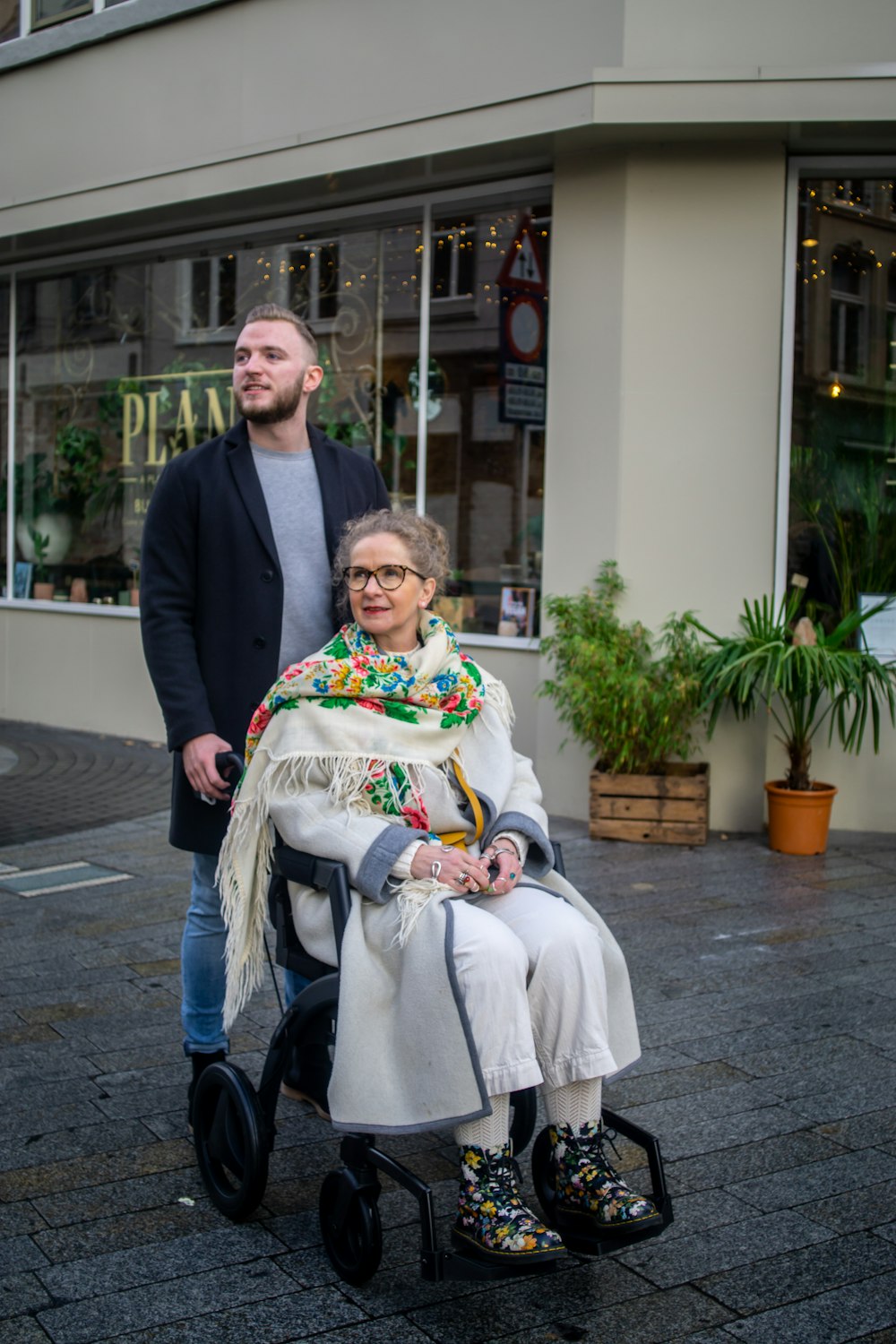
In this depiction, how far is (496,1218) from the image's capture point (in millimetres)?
2775

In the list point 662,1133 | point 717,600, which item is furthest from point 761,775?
point 662,1133

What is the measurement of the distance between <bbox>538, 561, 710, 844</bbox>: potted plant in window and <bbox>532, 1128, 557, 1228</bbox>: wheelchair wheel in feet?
13.4

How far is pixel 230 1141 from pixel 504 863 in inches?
36.0

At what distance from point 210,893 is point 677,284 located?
16.5 feet

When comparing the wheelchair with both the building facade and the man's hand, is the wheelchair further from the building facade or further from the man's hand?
the building facade

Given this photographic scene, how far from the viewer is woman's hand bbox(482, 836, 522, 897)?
3179 mm

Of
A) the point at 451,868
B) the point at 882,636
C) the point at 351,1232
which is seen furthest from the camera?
the point at 882,636

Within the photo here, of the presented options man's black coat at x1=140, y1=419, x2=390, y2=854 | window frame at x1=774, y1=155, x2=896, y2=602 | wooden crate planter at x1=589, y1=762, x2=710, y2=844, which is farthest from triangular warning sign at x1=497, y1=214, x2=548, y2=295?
man's black coat at x1=140, y1=419, x2=390, y2=854

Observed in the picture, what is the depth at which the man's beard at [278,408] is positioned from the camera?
364cm

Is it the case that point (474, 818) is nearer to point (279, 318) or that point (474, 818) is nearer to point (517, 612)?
point (279, 318)

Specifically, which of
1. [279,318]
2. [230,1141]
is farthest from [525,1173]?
[279,318]

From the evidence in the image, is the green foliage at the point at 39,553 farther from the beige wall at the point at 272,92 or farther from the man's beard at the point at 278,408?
the man's beard at the point at 278,408

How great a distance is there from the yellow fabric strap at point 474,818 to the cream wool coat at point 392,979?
0.03 metres

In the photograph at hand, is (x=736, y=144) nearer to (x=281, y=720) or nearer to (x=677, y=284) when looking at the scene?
(x=677, y=284)
